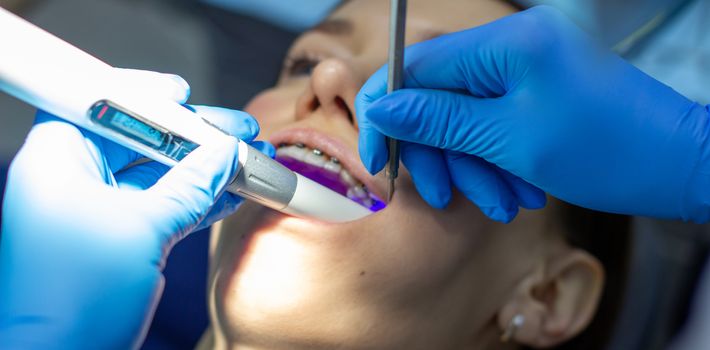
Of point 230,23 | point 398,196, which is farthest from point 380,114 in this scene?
point 230,23

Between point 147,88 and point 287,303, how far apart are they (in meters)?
0.41

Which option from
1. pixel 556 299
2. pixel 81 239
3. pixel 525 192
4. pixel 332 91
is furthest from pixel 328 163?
pixel 556 299

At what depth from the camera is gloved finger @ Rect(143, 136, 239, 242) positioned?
0.84 m

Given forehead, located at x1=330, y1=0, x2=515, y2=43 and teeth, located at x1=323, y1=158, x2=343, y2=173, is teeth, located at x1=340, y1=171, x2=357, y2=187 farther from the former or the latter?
forehead, located at x1=330, y1=0, x2=515, y2=43

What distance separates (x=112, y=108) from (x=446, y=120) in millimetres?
502

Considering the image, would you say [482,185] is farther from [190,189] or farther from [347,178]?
[190,189]

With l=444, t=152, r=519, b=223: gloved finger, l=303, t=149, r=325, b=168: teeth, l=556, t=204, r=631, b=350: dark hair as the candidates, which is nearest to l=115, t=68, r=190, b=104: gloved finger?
l=303, t=149, r=325, b=168: teeth

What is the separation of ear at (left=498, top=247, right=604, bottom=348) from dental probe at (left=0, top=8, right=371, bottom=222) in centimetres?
55

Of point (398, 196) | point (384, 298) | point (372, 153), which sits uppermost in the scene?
point (372, 153)

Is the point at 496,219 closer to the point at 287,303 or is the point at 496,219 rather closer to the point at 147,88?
the point at 287,303

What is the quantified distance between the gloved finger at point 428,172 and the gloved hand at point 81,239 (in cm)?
34

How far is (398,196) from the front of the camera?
3.55ft

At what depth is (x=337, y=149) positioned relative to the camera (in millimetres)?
1107

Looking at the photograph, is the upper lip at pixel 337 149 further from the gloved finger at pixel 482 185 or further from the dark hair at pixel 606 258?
the dark hair at pixel 606 258
